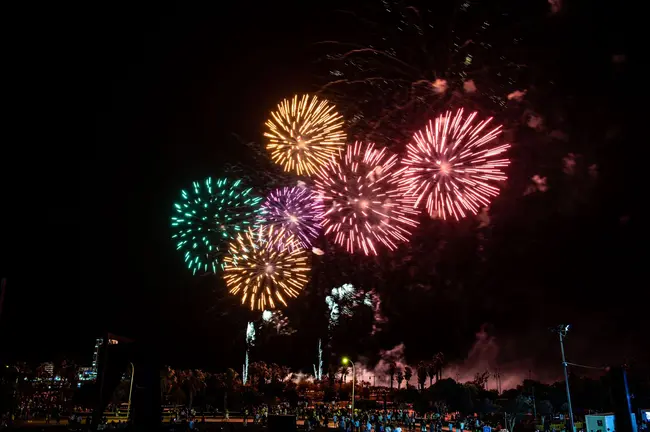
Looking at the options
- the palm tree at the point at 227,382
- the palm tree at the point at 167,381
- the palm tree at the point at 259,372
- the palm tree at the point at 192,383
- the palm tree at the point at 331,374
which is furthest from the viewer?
the palm tree at the point at 331,374

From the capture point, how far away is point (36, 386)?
84.9 m

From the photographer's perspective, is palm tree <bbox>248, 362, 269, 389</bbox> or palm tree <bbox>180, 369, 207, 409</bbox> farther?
palm tree <bbox>248, 362, 269, 389</bbox>

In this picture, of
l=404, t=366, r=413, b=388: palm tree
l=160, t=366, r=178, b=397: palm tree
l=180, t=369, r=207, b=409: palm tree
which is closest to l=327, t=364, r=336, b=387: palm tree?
l=404, t=366, r=413, b=388: palm tree

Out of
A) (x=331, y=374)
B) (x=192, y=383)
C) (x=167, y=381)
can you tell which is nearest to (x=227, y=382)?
(x=192, y=383)

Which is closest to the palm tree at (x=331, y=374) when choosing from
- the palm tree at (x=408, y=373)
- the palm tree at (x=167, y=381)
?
the palm tree at (x=408, y=373)

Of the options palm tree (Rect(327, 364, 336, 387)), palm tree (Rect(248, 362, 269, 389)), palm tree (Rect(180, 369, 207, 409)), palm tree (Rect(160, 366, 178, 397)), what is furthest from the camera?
palm tree (Rect(327, 364, 336, 387))

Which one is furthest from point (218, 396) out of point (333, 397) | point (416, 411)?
point (333, 397)

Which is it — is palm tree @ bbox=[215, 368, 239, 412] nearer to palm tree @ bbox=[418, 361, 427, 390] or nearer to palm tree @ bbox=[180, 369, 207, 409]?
palm tree @ bbox=[180, 369, 207, 409]

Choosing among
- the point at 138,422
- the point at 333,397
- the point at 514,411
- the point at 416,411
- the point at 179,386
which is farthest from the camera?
the point at 333,397

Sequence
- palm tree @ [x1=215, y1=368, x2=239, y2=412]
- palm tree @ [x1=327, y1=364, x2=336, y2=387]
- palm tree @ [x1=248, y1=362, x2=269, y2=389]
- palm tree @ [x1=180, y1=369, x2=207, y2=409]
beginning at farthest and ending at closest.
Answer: palm tree @ [x1=327, y1=364, x2=336, y2=387], palm tree @ [x1=248, y1=362, x2=269, y2=389], palm tree @ [x1=215, y1=368, x2=239, y2=412], palm tree @ [x1=180, y1=369, x2=207, y2=409]

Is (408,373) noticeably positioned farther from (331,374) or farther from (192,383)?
(192,383)

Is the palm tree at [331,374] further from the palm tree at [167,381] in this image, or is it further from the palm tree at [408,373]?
the palm tree at [167,381]

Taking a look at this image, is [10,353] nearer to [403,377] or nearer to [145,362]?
[145,362]

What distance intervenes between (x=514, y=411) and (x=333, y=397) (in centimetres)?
9254
